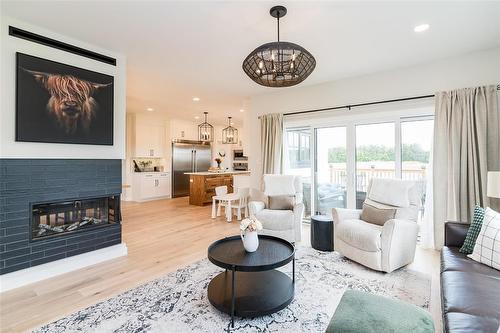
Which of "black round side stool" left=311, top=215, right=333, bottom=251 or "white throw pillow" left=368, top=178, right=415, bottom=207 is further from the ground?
"white throw pillow" left=368, top=178, right=415, bottom=207

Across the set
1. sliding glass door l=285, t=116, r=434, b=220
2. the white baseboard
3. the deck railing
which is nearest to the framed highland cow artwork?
the white baseboard

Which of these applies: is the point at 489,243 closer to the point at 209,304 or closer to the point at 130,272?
the point at 209,304

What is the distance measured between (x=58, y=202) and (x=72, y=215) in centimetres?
25

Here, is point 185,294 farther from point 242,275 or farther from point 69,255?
point 69,255

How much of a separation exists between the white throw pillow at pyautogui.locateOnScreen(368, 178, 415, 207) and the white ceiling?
1678 millimetres

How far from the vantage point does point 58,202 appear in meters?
2.82

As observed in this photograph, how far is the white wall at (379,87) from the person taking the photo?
322cm

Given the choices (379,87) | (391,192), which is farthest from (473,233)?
(379,87)

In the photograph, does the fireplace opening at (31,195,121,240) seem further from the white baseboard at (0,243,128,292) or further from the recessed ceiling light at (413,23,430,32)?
the recessed ceiling light at (413,23,430,32)

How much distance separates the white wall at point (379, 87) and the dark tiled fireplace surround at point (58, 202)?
291 cm

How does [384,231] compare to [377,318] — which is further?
[384,231]

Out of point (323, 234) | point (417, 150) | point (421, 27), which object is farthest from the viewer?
point (417, 150)

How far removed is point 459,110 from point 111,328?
4.42m

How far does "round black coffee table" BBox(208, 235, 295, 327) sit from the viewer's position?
1.92m
